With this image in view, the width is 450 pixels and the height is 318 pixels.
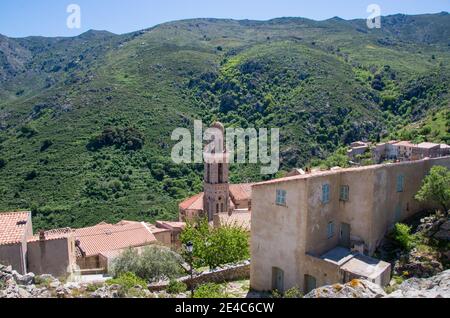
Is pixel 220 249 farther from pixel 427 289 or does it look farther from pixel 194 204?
pixel 194 204

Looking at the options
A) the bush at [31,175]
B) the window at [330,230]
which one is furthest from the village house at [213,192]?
the bush at [31,175]

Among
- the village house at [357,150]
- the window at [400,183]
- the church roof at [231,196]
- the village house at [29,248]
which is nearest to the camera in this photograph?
the village house at [29,248]

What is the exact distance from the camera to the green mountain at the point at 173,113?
62.0 meters

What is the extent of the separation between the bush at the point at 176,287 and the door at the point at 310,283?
15.2 feet

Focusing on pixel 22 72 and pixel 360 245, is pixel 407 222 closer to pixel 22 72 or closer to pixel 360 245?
pixel 360 245

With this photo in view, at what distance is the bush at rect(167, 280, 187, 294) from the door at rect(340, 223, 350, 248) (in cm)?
693

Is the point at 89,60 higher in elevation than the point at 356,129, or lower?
higher

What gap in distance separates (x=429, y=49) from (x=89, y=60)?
386 ft

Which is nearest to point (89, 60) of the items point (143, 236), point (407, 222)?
point (143, 236)

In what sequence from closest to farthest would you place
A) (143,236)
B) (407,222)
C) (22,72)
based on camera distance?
(407,222), (143,236), (22,72)

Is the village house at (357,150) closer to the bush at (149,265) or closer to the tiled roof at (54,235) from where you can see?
the bush at (149,265)

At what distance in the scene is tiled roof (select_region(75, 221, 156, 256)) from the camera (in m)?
29.4

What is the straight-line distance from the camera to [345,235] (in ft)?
60.3

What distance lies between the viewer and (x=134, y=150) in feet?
245
